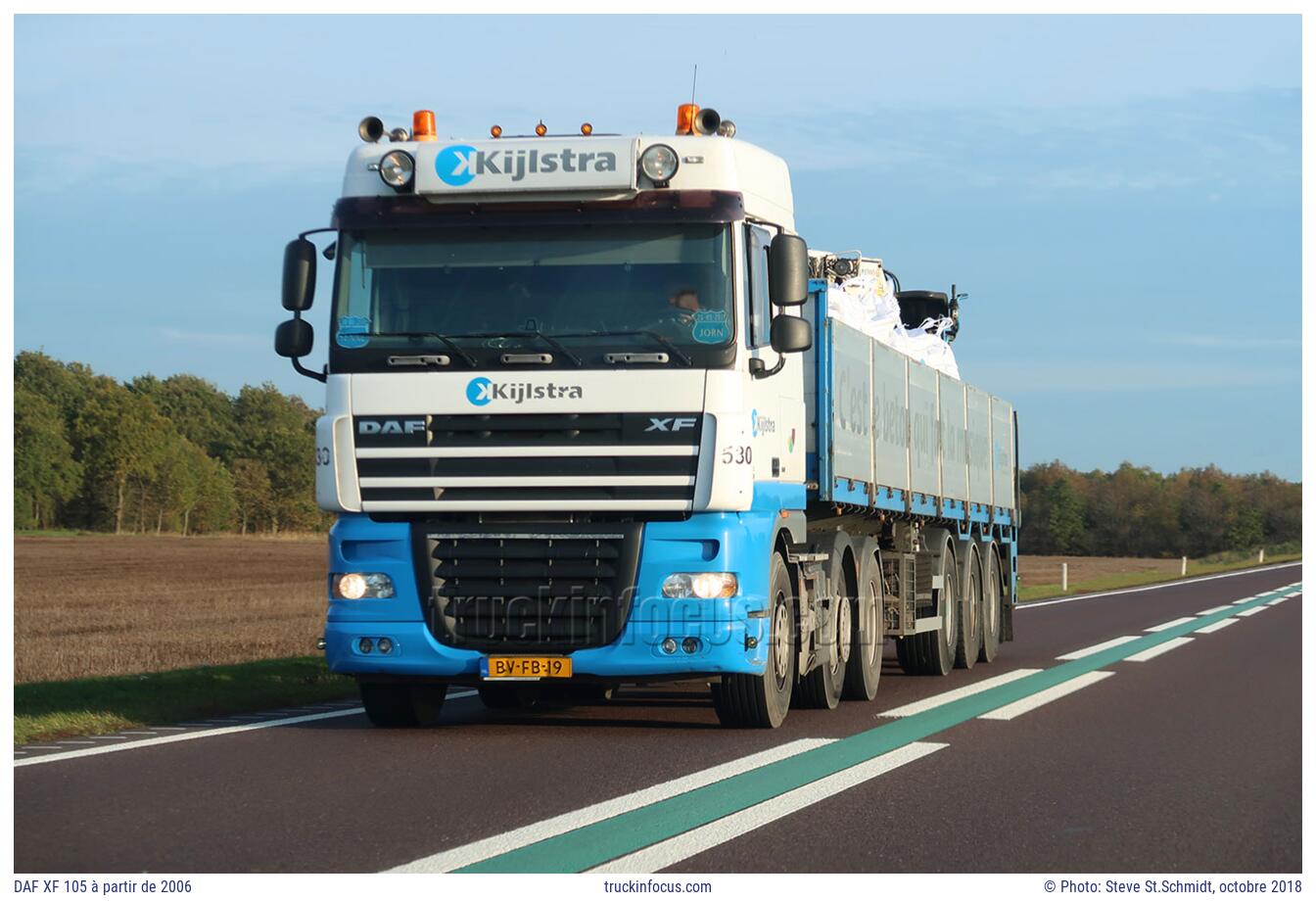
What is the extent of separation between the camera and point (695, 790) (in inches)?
356

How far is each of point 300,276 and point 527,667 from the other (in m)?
2.86

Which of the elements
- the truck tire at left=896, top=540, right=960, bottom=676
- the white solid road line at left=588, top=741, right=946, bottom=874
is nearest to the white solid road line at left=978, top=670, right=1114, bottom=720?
the truck tire at left=896, top=540, right=960, bottom=676

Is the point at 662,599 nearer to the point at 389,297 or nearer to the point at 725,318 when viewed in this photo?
the point at 725,318

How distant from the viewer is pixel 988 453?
70.6 feet

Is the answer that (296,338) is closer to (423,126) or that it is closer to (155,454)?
(423,126)

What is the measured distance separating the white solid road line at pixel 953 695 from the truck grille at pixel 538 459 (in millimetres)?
3071

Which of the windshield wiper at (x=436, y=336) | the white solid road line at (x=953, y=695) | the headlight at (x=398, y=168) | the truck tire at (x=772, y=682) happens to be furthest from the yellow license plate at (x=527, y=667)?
the headlight at (x=398, y=168)

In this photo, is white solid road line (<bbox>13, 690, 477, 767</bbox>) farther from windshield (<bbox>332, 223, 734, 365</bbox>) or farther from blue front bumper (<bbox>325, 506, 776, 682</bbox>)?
windshield (<bbox>332, 223, 734, 365</bbox>)

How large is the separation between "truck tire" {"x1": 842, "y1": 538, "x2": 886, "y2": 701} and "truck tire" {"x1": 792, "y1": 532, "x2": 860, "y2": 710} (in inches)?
2.8

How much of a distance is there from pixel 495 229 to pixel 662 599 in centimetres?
253

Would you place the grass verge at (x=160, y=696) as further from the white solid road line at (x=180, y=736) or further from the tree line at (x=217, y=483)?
the tree line at (x=217, y=483)

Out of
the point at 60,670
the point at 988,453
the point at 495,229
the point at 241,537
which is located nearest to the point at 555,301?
the point at 495,229

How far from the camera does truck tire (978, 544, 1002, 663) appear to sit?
20094mm
